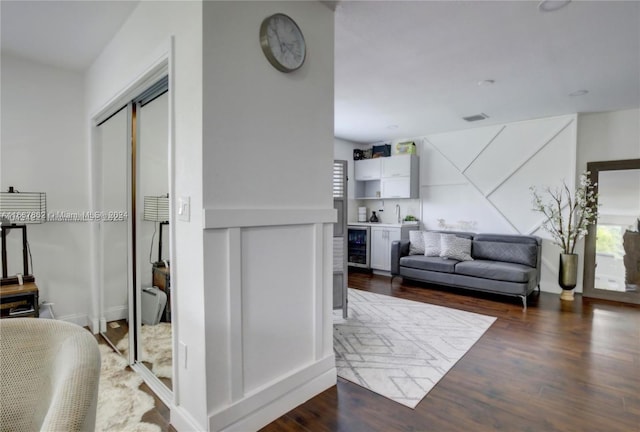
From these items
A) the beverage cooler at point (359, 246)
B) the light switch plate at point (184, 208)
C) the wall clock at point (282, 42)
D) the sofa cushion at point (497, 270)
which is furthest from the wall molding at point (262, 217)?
the beverage cooler at point (359, 246)

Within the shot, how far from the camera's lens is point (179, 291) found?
1.77m

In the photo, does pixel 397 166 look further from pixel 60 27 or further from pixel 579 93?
pixel 60 27

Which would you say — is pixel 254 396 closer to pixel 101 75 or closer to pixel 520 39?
pixel 101 75

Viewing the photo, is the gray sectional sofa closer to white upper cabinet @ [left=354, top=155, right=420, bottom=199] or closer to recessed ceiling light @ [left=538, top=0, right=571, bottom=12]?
white upper cabinet @ [left=354, top=155, right=420, bottom=199]

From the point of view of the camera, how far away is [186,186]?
168 centimetres

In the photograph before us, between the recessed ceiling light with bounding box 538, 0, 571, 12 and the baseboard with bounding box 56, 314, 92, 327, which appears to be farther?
the baseboard with bounding box 56, 314, 92, 327

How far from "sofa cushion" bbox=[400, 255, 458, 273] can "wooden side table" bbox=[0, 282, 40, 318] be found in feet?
14.8

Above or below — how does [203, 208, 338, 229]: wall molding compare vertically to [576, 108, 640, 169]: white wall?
below

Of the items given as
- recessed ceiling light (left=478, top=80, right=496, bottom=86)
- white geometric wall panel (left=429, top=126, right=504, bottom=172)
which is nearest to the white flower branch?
white geometric wall panel (left=429, top=126, right=504, bottom=172)

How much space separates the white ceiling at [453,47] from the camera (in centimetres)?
223

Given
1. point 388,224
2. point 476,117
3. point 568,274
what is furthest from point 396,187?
point 568,274

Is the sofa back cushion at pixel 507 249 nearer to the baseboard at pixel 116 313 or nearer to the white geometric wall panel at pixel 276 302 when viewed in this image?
the white geometric wall panel at pixel 276 302

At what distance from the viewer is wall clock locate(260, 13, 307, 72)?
1.78m

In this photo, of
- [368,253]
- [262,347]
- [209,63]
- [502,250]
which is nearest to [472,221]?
[502,250]
